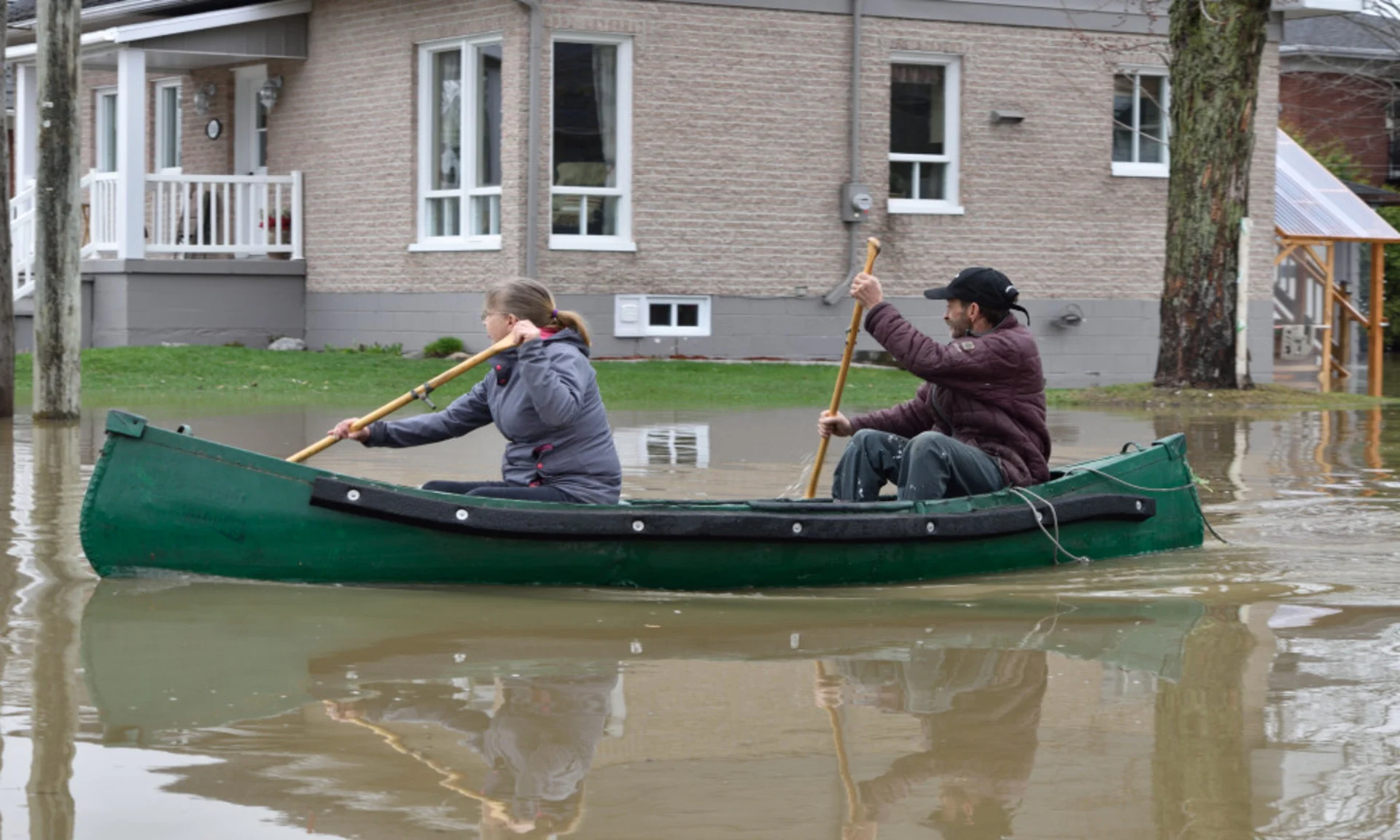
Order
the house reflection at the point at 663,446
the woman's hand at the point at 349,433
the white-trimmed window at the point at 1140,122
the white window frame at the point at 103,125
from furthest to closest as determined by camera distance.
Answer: the white window frame at the point at 103,125
the white-trimmed window at the point at 1140,122
the house reflection at the point at 663,446
the woman's hand at the point at 349,433

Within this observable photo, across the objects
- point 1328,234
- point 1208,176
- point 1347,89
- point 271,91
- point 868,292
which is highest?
point 1347,89

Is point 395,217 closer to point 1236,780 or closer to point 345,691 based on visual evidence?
point 345,691

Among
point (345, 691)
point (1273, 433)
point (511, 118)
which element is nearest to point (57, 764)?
point (345, 691)

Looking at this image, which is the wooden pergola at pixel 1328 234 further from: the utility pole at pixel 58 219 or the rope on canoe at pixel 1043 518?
the rope on canoe at pixel 1043 518

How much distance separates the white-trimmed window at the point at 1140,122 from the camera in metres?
24.3

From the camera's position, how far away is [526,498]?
7.87 m

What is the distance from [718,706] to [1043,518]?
305 centimetres

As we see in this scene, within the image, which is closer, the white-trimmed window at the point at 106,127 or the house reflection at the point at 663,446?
the house reflection at the point at 663,446

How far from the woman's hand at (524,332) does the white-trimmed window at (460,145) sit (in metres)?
13.3

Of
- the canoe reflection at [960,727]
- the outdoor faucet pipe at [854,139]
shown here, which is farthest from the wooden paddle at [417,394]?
the outdoor faucet pipe at [854,139]

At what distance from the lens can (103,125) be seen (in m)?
26.3

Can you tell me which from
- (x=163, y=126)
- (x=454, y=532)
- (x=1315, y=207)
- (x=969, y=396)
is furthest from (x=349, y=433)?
(x=1315, y=207)

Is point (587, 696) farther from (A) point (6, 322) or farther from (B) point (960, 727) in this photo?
(A) point (6, 322)

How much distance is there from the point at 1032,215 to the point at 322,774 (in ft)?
64.4
